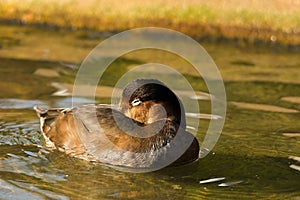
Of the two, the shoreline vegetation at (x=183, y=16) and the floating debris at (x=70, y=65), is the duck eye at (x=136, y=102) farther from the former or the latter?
the shoreline vegetation at (x=183, y=16)

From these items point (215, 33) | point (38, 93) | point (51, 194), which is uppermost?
point (215, 33)

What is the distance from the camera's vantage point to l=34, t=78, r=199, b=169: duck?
22.7ft

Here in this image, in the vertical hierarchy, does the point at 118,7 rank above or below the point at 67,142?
above

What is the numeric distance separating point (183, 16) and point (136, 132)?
5826 millimetres

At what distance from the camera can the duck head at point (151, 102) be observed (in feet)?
23.3

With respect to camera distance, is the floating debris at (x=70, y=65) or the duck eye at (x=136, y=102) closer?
the duck eye at (x=136, y=102)

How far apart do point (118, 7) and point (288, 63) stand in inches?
132

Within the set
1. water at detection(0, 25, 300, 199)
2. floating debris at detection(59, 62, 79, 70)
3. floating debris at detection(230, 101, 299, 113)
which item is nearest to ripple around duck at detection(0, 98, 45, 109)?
water at detection(0, 25, 300, 199)

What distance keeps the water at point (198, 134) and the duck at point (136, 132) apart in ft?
0.38

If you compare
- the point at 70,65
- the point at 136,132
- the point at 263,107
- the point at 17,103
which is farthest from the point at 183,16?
the point at 136,132

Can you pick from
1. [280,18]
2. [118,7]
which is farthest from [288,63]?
[118,7]

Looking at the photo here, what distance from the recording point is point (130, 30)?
12586 mm

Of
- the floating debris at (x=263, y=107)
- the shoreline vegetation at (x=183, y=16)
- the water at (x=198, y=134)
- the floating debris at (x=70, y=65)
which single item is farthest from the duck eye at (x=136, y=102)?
the shoreline vegetation at (x=183, y=16)

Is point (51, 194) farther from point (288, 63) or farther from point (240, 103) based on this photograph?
point (288, 63)
